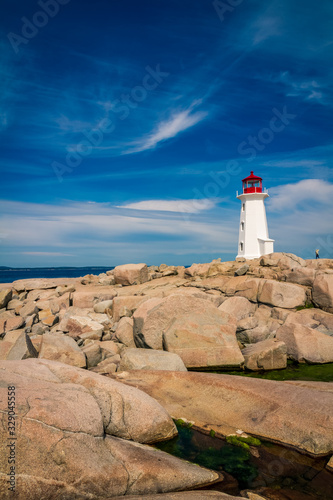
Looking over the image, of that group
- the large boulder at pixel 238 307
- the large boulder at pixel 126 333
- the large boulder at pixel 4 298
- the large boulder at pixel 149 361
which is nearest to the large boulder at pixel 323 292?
the large boulder at pixel 238 307

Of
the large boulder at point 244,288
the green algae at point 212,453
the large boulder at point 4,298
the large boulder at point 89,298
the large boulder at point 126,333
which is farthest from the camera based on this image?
the large boulder at point 4,298

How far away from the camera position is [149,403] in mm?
7344

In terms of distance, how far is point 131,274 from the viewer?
929 inches

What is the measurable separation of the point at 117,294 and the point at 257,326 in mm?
9482

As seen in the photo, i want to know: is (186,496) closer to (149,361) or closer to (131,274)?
(149,361)

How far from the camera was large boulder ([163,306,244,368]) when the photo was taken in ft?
39.8

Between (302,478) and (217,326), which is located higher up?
(217,326)

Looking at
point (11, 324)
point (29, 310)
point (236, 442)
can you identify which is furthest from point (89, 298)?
point (236, 442)

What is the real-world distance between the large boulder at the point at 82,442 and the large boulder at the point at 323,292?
13709mm

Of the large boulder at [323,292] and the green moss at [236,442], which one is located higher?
the large boulder at [323,292]

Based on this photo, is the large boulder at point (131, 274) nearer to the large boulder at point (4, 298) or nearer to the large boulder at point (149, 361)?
the large boulder at point (4, 298)

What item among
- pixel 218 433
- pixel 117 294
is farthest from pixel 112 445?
pixel 117 294

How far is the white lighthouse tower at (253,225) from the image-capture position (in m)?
36.6

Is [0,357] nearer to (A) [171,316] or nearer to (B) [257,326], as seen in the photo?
(A) [171,316]
